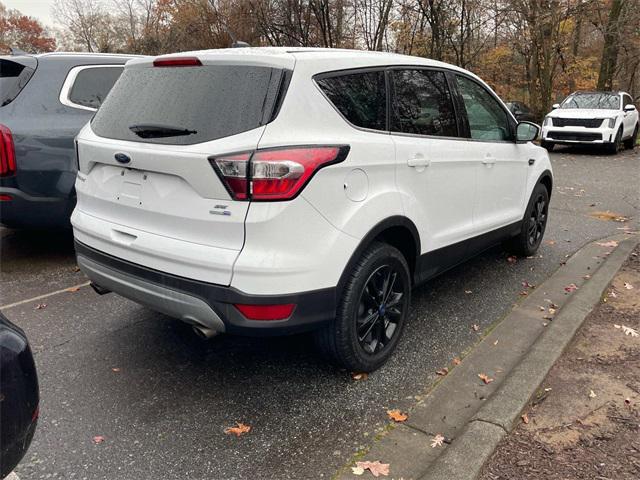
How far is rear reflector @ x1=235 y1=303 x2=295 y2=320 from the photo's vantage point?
244 centimetres

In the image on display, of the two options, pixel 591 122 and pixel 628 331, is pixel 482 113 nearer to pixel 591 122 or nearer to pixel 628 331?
pixel 628 331

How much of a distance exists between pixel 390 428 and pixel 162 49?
31.4 m

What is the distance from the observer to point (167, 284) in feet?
8.51

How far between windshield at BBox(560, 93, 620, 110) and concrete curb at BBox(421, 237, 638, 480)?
12.8 m

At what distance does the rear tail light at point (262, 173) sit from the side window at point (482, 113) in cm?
205

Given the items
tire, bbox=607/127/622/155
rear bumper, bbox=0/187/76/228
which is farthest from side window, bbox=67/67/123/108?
tire, bbox=607/127/622/155

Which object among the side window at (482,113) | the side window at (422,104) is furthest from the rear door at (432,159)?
the side window at (482,113)

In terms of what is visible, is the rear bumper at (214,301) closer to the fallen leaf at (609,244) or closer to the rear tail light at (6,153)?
the rear tail light at (6,153)

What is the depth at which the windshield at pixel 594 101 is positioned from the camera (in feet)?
49.3

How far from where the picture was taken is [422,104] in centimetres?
347

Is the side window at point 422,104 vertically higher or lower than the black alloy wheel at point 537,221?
higher

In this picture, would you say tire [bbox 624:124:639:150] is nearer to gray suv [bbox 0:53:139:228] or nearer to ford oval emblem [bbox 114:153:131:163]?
gray suv [bbox 0:53:139:228]

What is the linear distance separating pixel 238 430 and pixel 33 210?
3127 millimetres

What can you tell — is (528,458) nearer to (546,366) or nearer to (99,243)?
(546,366)
